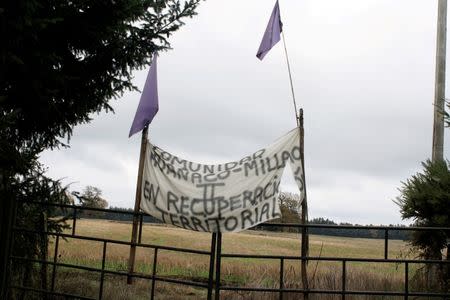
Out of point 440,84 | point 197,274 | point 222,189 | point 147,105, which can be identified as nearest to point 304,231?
point 222,189

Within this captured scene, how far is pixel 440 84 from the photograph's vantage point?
1234 centimetres

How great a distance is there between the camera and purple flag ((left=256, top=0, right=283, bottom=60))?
31.2ft

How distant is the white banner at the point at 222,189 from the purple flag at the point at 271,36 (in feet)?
9.24

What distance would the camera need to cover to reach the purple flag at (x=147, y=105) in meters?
8.76

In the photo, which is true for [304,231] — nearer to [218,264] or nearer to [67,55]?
[218,264]

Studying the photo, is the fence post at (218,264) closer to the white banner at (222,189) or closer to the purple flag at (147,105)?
the white banner at (222,189)

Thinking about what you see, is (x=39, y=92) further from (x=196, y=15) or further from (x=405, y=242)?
(x=405, y=242)

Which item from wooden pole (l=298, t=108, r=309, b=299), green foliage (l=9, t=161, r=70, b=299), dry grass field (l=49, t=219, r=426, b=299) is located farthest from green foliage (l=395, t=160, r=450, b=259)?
green foliage (l=9, t=161, r=70, b=299)

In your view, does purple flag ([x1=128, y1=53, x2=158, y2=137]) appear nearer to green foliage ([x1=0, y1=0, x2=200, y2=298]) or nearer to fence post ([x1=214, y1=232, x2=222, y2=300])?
green foliage ([x1=0, y1=0, x2=200, y2=298])

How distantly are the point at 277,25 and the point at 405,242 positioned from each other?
483cm

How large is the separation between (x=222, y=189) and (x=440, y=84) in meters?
7.64

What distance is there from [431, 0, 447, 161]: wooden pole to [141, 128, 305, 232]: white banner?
226 inches

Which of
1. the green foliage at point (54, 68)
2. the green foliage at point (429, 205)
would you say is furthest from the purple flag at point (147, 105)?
the green foliage at point (429, 205)

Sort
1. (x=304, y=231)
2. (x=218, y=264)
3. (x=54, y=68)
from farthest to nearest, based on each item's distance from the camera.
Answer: (x=54, y=68)
(x=304, y=231)
(x=218, y=264)
